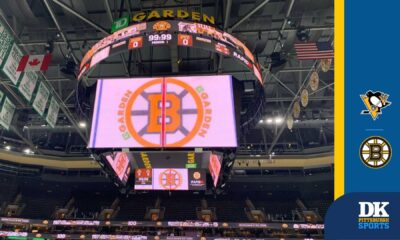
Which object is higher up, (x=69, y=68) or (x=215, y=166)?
(x=69, y=68)

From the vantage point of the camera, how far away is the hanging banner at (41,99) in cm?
1292

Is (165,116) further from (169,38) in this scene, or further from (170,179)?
(170,179)

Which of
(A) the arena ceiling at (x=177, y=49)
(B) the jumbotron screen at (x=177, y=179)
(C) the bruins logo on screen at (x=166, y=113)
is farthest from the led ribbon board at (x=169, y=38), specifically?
(B) the jumbotron screen at (x=177, y=179)

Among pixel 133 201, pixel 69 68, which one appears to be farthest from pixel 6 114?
pixel 133 201

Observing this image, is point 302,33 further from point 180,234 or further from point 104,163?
point 180,234

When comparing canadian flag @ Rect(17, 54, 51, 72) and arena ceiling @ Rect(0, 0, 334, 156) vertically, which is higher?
arena ceiling @ Rect(0, 0, 334, 156)

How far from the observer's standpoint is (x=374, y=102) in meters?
2.32

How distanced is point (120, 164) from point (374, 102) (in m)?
9.64

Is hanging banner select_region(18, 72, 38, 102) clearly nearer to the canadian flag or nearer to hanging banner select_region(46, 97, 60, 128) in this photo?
the canadian flag

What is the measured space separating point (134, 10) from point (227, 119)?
19.0 feet

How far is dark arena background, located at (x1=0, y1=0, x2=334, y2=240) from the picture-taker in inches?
382

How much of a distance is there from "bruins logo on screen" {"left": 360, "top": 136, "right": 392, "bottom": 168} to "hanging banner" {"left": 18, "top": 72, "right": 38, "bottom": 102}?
11462 millimetres

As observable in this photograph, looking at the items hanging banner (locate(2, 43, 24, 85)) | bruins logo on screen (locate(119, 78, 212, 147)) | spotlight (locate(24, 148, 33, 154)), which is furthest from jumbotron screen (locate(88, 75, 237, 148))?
spotlight (locate(24, 148, 33, 154))

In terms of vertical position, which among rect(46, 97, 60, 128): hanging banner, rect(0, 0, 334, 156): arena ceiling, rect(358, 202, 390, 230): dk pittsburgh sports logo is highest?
rect(0, 0, 334, 156): arena ceiling
